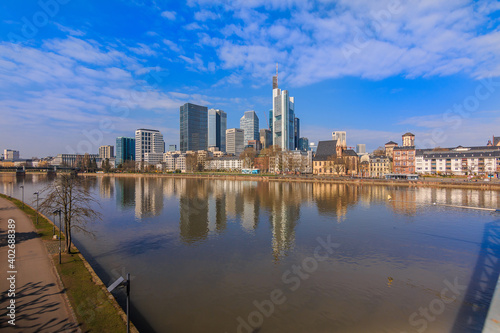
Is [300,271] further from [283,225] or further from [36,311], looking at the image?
Answer: [36,311]

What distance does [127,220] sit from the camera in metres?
29.2

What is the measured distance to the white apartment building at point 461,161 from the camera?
316 feet

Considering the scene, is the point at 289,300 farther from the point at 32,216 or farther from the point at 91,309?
the point at 32,216

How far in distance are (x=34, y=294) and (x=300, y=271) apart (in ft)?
42.4

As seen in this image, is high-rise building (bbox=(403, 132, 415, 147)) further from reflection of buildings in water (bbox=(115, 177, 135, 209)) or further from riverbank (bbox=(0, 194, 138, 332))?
riverbank (bbox=(0, 194, 138, 332))

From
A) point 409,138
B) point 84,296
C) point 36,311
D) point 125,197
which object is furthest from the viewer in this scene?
point 409,138

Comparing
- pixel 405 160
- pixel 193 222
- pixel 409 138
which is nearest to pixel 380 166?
pixel 405 160

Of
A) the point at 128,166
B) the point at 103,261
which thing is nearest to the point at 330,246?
the point at 103,261

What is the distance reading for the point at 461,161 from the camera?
103 meters

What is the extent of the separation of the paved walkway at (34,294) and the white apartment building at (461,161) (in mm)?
124813

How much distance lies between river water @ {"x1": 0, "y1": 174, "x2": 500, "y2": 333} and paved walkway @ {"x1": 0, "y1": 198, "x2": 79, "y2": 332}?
102 inches

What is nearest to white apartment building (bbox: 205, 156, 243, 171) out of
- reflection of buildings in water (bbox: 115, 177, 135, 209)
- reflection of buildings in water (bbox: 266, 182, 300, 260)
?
reflection of buildings in water (bbox: 115, 177, 135, 209)

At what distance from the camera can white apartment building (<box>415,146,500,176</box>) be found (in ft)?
316

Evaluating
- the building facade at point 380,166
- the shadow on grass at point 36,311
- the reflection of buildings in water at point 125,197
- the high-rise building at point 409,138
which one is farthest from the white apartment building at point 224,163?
the shadow on grass at point 36,311
